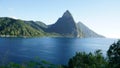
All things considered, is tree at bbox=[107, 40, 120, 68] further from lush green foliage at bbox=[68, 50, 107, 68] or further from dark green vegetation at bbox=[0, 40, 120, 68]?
lush green foliage at bbox=[68, 50, 107, 68]

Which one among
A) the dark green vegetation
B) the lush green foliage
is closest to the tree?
the dark green vegetation

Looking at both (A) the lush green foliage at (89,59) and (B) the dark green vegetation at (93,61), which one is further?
(A) the lush green foliage at (89,59)

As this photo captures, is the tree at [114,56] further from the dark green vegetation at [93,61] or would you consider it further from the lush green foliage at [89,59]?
the lush green foliage at [89,59]

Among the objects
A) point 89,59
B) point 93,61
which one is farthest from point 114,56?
point 89,59

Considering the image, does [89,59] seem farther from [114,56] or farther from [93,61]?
[114,56]

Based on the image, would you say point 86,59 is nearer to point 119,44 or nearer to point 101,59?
point 101,59

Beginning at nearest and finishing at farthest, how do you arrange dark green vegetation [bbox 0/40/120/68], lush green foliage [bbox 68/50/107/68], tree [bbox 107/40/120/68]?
Answer: dark green vegetation [bbox 0/40/120/68], tree [bbox 107/40/120/68], lush green foliage [bbox 68/50/107/68]

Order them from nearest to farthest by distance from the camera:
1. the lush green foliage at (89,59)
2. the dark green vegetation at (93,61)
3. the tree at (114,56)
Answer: the dark green vegetation at (93,61) < the tree at (114,56) < the lush green foliage at (89,59)

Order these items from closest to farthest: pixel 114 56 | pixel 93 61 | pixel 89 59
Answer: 1. pixel 114 56
2. pixel 93 61
3. pixel 89 59

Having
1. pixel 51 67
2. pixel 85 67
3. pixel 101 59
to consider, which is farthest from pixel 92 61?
pixel 51 67

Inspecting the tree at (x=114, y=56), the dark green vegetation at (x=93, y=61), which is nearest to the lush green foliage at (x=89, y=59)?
the dark green vegetation at (x=93, y=61)

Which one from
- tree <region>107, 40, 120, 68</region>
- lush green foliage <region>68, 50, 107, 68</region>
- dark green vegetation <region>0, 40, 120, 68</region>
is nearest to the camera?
dark green vegetation <region>0, 40, 120, 68</region>
